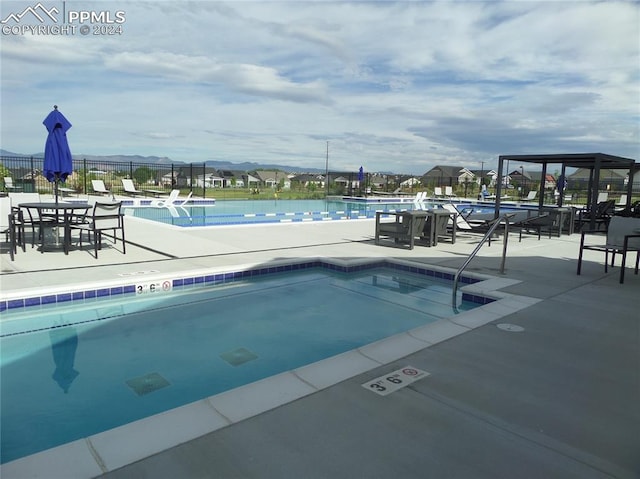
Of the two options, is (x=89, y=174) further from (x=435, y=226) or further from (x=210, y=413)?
(x=210, y=413)

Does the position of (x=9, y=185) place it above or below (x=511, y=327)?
above

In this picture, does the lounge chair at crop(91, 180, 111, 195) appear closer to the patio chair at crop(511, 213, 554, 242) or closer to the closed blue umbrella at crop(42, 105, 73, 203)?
the closed blue umbrella at crop(42, 105, 73, 203)

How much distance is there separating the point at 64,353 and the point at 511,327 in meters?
3.87

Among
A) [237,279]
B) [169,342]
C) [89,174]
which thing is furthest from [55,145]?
[89,174]

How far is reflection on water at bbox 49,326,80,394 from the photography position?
319 centimetres

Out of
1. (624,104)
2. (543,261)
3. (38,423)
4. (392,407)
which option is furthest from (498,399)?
(624,104)

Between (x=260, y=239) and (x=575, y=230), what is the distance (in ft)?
30.2

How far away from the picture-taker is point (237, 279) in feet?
19.5

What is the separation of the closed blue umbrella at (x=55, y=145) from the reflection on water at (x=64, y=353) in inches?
133

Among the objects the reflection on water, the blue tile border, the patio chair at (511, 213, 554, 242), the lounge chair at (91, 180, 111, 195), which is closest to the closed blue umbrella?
the blue tile border

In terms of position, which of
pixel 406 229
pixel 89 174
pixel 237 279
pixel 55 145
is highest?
pixel 55 145

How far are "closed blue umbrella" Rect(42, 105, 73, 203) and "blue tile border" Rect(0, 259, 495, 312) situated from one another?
8.86 ft

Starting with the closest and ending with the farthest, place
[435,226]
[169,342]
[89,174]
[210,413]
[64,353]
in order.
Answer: [210,413] < [64,353] < [169,342] < [435,226] < [89,174]

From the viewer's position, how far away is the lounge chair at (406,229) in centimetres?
797
